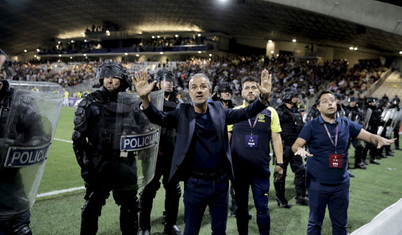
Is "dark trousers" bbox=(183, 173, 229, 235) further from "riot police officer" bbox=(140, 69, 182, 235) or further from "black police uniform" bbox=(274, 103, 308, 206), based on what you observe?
"black police uniform" bbox=(274, 103, 308, 206)

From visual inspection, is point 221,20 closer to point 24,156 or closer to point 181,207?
point 181,207

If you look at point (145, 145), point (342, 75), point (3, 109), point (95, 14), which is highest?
point (95, 14)

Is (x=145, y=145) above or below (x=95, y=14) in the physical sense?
below

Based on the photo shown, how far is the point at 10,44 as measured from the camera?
59688 millimetres

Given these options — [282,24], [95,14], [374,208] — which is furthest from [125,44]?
[374,208]

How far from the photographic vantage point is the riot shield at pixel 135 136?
8.50 feet

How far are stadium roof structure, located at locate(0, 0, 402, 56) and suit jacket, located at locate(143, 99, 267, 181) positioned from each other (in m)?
22.6

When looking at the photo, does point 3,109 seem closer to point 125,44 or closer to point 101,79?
point 101,79

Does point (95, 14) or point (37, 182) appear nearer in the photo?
point (37, 182)

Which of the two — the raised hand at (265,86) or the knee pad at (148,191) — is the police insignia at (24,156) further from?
the knee pad at (148,191)

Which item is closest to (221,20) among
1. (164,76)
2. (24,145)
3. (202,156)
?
(164,76)

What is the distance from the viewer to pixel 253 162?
382cm

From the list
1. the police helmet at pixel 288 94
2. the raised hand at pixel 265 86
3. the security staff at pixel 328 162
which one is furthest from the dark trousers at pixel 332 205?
the police helmet at pixel 288 94

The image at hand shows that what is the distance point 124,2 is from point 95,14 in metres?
9.95
